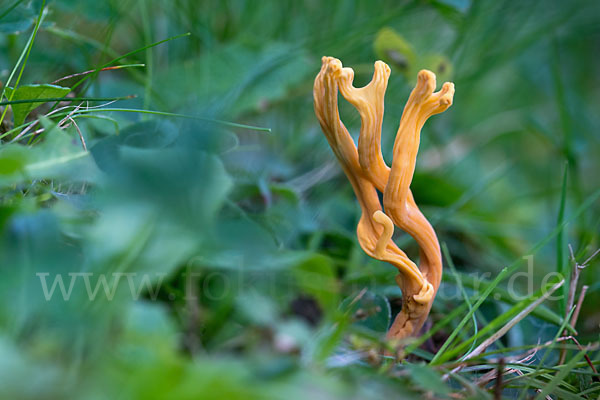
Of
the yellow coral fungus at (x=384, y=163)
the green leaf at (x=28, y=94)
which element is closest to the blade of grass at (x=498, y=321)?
the yellow coral fungus at (x=384, y=163)

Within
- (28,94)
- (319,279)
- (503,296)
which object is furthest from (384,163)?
(28,94)

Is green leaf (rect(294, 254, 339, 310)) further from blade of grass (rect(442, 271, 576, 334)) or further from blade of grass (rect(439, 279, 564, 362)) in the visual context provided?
blade of grass (rect(442, 271, 576, 334))

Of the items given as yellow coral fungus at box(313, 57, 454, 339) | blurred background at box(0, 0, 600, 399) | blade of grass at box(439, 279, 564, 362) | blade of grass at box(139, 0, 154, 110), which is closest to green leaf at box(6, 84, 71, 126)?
blurred background at box(0, 0, 600, 399)

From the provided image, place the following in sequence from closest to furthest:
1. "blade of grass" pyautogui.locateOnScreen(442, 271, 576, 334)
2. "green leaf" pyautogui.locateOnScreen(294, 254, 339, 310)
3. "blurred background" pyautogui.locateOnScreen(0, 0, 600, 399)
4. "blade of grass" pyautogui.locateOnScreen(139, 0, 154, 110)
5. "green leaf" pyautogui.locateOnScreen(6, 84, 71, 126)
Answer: "blurred background" pyautogui.locateOnScreen(0, 0, 600, 399), "green leaf" pyautogui.locateOnScreen(294, 254, 339, 310), "green leaf" pyautogui.locateOnScreen(6, 84, 71, 126), "blade of grass" pyautogui.locateOnScreen(442, 271, 576, 334), "blade of grass" pyautogui.locateOnScreen(139, 0, 154, 110)

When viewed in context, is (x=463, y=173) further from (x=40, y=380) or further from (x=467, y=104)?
(x=40, y=380)

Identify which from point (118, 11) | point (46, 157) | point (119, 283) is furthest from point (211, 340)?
point (118, 11)

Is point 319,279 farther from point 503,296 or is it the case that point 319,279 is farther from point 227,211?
point 503,296

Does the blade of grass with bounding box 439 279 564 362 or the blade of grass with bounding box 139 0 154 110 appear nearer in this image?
the blade of grass with bounding box 439 279 564 362

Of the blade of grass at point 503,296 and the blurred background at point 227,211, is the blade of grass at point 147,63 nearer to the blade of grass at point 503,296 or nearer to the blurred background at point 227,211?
the blurred background at point 227,211
